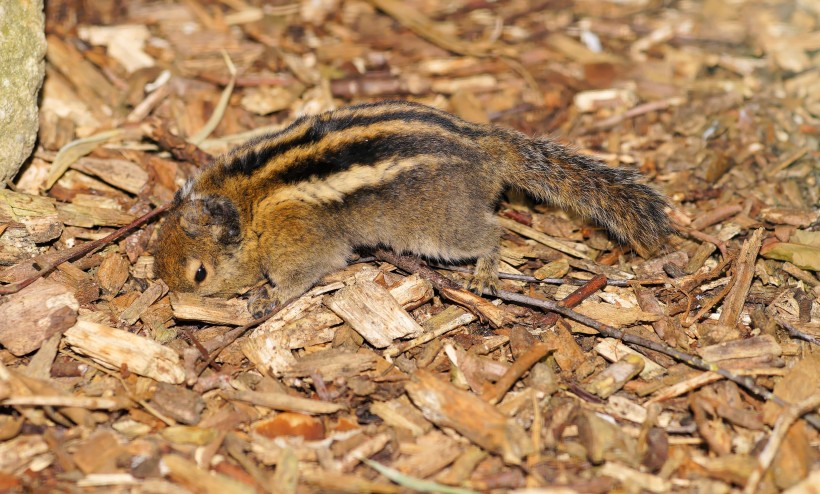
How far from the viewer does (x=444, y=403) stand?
5.07 metres

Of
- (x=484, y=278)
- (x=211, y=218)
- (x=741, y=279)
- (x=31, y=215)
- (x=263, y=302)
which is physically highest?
(x=211, y=218)

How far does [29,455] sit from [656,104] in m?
6.78

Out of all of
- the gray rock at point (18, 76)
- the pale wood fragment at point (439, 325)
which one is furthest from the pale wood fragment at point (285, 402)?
the gray rock at point (18, 76)

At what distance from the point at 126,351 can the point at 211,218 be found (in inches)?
47.4

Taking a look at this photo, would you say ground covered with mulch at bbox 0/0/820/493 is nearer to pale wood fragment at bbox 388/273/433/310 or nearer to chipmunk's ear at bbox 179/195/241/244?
pale wood fragment at bbox 388/273/433/310

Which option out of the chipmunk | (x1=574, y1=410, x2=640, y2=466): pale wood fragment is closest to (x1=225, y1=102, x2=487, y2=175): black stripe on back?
the chipmunk

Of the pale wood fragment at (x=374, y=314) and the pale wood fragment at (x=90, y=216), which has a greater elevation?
the pale wood fragment at (x=90, y=216)

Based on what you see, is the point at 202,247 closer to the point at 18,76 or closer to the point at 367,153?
the point at 367,153

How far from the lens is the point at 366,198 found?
5.94m

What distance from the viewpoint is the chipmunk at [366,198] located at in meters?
5.91

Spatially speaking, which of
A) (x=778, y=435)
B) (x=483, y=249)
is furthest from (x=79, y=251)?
(x=778, y=435)

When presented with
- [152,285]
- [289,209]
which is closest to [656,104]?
[289,209]

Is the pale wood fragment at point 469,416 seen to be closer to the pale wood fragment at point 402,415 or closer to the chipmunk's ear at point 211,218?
the pale wood fragment at point 402,415

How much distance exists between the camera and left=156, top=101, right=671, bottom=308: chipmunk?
19.4 ft
